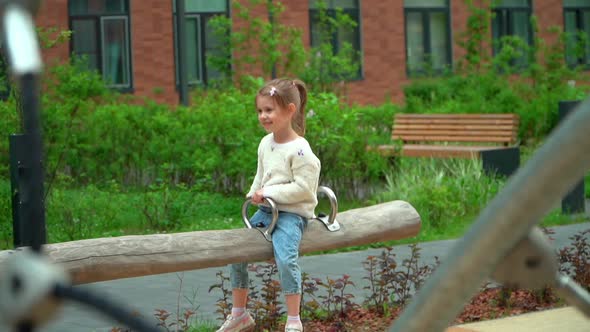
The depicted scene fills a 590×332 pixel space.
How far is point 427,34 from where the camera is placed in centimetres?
2634

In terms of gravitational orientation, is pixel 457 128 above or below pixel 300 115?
below

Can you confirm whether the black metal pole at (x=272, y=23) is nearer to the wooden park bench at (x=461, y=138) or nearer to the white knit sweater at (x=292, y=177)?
the wooden park bench at (x=461, y=138)

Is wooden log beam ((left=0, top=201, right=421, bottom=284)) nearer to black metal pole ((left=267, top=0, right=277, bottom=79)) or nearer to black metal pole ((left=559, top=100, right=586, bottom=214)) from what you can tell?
black metal pole ((left=559, top=100, right=586, bottom=214))

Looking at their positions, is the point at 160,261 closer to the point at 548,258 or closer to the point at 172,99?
the point at 548,258

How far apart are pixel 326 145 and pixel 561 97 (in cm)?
729

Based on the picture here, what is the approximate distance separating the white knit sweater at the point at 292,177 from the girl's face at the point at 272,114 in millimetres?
93

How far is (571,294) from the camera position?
185 cm

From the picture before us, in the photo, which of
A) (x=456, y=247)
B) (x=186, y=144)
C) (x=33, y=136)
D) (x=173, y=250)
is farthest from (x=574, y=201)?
(x=33, y=136)

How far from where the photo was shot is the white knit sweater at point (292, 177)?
5.38 metres

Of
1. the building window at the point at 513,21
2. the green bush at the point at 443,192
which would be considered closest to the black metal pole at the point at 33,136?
the green bush at the point at 443,192

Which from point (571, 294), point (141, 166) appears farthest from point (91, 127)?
point (571, 294)

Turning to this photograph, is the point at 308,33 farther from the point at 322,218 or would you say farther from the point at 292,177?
the point at 292,177

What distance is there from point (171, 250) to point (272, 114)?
2.87 ft

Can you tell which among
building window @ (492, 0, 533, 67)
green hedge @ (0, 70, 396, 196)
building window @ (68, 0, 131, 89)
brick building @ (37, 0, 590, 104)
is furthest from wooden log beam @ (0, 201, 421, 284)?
building window @ (492, 0, 533, 67)
